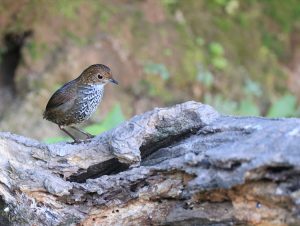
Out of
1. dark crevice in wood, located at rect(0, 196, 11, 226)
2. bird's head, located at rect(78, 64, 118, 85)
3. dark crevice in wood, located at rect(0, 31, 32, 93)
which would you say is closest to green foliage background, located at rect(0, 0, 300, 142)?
dark crevice in wood, located at rect(0, 31, 32, 93)

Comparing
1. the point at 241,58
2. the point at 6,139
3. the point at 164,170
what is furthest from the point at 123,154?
the point at 241,58

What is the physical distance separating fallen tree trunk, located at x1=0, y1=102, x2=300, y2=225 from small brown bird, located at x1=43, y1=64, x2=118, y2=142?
4.49ft

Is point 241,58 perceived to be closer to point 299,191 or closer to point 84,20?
point 84,20

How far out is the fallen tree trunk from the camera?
3432 millimetres

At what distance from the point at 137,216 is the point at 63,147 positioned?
74 centimetres

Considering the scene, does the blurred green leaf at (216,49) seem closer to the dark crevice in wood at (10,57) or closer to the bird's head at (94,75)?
the dark crevice in wood at (10,57)

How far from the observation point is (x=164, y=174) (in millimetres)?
3883

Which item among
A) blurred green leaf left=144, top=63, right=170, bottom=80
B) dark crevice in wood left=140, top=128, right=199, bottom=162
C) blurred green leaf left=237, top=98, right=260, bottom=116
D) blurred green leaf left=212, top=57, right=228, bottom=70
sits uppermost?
blurred green leaf left=212, top=57, right=228, bottom=70

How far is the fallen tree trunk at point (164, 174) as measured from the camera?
11.3 feet

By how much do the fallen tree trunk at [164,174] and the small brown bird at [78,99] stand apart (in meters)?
1.37

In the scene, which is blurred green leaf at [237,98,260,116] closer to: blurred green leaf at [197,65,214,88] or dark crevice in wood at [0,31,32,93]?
blurred green leaf at [197,65,214,88]

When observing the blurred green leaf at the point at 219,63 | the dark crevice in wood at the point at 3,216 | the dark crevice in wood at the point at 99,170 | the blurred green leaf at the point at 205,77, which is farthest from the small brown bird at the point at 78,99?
the blurred green leaf at the point at 219,63

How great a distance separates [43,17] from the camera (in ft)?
29.4

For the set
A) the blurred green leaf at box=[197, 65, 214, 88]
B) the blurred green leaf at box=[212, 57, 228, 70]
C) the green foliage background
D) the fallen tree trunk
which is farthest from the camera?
the blurred green leaf at box=[212, 57, 228, 70]
